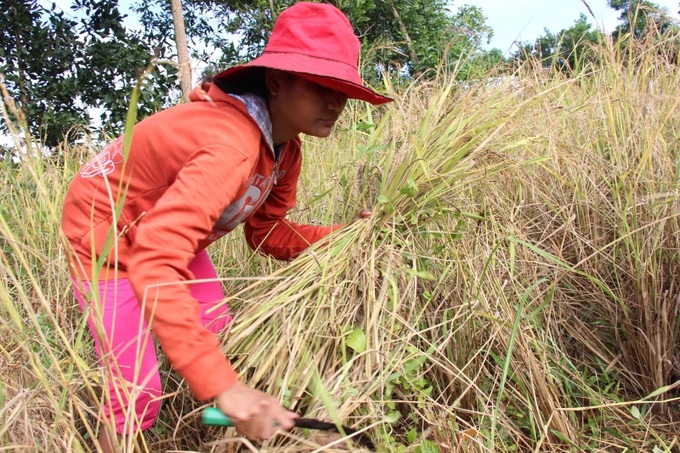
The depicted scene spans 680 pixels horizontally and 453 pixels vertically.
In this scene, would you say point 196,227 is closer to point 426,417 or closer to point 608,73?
point 426,417

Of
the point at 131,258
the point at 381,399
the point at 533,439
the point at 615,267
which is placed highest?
the point at 131,258

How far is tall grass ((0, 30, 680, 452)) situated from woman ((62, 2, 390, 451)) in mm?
125

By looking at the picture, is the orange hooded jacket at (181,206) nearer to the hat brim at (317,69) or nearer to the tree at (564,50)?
the hat brim at (317,69)

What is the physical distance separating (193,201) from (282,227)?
2.74ft

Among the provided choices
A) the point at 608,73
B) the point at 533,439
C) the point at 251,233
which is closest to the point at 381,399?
the point at 533,439

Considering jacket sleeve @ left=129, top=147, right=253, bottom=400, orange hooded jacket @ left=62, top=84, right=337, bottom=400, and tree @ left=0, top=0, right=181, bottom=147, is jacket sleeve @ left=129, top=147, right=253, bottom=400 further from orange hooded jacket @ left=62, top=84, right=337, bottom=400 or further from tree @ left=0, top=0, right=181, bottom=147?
tree @ left=0, top=0, right=181, bottom=147

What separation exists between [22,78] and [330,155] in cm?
406

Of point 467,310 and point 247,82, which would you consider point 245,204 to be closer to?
point 247,82

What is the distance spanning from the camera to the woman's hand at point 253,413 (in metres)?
0.96

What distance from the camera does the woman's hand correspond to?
0.96 m

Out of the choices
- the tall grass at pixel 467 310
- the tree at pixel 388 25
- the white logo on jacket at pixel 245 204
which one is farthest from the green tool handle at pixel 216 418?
the tree at pixel 388 25

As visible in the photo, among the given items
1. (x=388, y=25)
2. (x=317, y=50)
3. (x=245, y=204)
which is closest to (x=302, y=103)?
(x=317, y=50)

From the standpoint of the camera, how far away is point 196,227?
3.55 ft

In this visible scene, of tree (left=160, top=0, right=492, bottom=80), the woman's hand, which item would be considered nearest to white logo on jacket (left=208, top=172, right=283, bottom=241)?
the woman's hand
